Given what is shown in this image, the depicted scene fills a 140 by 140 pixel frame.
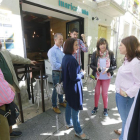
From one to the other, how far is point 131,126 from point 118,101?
0.99m

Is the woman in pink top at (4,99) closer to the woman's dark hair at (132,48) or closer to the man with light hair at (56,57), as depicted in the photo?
the man with light hair at (56,57)

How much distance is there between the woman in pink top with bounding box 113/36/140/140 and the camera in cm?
151

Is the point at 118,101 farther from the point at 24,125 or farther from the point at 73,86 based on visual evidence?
the point at 24,125

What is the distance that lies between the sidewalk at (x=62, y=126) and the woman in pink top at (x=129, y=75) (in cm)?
81

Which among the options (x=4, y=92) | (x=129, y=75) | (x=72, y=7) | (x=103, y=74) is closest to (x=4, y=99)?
(x=4, y=92)

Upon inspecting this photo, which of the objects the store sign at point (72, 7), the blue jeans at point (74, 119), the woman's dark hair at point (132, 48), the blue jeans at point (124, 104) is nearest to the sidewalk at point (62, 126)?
the blue jeans at point (74, 119)

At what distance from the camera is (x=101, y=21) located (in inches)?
243

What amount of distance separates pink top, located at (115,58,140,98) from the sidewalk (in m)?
1.17

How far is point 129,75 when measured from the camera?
160 centimetres

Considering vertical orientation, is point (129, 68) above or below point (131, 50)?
below

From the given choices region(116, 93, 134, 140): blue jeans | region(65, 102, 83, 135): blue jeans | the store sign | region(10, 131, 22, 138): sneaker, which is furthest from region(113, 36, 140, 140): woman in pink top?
the store sign

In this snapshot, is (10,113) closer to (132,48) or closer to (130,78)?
(130,78)

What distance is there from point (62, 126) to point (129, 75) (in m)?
1.78

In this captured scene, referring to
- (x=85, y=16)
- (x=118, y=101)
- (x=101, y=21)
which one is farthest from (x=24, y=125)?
(x=101, y=21)
